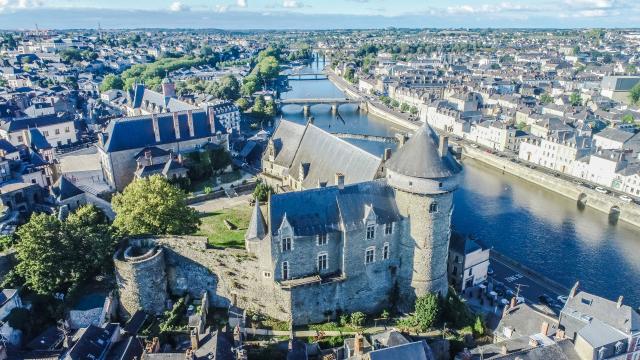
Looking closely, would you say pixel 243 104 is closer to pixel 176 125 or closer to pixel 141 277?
pixel 176 125

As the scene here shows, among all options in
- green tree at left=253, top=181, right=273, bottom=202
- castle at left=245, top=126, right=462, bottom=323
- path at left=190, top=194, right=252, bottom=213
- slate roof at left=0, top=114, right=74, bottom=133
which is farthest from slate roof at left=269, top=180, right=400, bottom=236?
slate roof at left=0, top=114, right=74, bottom=133

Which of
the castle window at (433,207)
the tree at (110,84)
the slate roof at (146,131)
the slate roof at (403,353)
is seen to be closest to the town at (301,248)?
the slate roof at (403,353)

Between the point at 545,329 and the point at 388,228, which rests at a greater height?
the point at 388,228

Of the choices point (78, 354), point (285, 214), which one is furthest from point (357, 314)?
point (78, 354)

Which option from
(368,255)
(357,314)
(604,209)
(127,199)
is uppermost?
(127,199)

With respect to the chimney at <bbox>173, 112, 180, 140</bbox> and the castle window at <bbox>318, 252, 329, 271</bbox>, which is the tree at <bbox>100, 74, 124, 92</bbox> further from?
the castle window at <bbox>318, 252, 329, 271</bbox>

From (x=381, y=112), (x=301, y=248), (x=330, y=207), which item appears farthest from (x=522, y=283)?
(x=381, y=112)

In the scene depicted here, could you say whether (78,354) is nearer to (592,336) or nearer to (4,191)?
(4,191)
